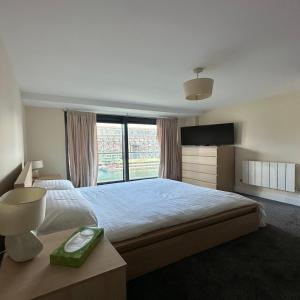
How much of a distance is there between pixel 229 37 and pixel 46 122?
13.0ft

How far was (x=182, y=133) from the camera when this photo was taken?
18.8 feet

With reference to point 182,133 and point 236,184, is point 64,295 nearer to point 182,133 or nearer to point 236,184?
point 236,184

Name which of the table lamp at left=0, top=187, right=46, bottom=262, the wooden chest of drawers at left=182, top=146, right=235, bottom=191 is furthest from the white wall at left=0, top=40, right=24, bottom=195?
the wooden chest of drawers at left=182, top=146, right=235, bottom=191

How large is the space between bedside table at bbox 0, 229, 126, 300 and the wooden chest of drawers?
402 cm

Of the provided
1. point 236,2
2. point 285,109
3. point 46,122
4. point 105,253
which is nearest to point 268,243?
point 105,253

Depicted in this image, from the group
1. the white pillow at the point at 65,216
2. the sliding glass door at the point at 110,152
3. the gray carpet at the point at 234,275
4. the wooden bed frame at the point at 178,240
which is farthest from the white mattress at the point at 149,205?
the sliding glass door at the point at 110,152

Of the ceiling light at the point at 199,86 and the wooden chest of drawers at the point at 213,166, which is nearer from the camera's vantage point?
the ceiling light at the point at 199,86

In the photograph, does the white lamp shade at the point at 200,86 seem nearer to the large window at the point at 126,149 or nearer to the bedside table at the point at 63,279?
the bedside table at the point at 63,279

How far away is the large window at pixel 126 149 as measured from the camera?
5094 millimetres

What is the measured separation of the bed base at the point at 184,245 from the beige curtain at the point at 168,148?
335 centimetres

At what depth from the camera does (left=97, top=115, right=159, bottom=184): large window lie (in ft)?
16.7

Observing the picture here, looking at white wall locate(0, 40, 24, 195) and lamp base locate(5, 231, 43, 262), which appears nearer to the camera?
lamp base locate(5, 231, 43, 262)

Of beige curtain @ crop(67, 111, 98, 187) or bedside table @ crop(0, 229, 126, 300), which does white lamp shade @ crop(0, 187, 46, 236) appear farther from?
beige curtain @ crop(67, 111, 98, 187)

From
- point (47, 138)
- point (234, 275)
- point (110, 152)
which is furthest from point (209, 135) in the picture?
point (47, 138)
